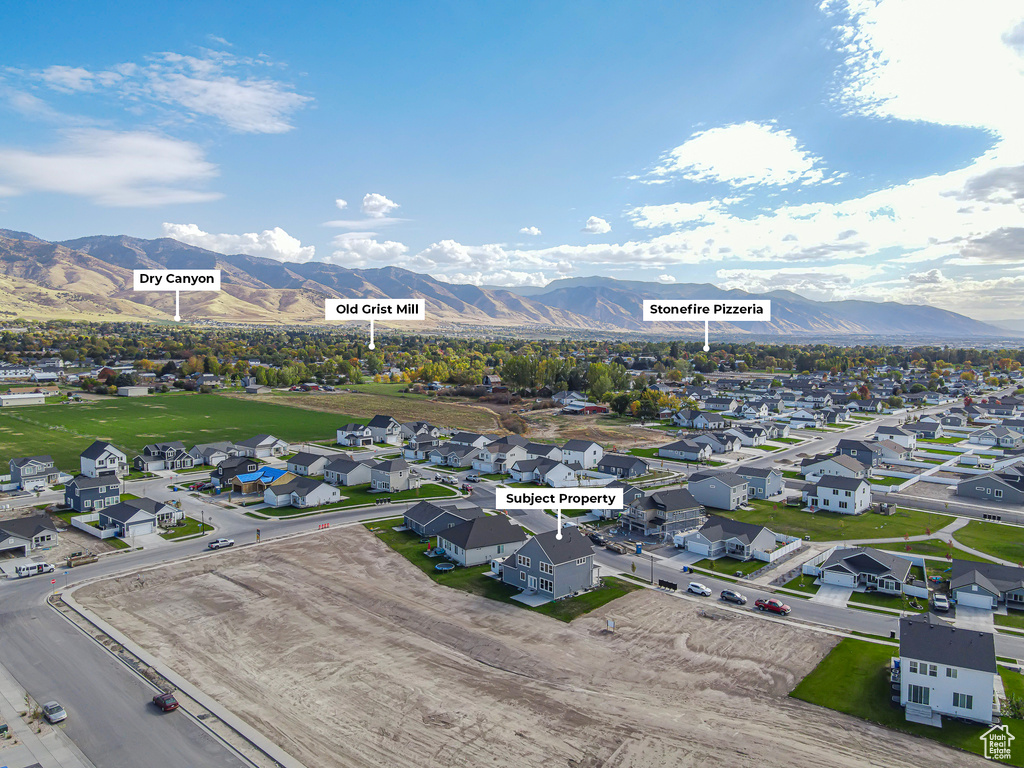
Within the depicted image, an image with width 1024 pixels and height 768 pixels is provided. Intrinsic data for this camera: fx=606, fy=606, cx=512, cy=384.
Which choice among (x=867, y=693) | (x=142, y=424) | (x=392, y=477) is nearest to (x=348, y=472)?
(x=392, y=477)

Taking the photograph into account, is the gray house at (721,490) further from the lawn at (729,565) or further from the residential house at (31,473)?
the residential house at (31,473)

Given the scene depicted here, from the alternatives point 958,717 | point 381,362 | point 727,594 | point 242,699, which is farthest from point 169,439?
point 381,362

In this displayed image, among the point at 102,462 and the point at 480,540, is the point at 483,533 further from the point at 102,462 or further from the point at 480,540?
the point at 102,462

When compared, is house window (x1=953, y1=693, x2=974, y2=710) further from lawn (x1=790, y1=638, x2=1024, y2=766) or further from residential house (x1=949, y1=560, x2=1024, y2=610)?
residential house (x1=949, y1=560, x2=1024, y2=610)

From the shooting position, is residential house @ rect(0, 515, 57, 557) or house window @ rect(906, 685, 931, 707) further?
residential house @ rect(0, 515, 57, 557)

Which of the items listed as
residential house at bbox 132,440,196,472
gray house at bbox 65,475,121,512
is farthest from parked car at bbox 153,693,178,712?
residential house at bbox 132,440,196,472

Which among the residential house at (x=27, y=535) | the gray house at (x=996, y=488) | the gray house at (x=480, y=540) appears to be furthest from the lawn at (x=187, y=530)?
the gray house at (x=996, y=488)

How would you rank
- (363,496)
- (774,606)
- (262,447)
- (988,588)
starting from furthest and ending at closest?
(262,447) < (363,496) < (988,588) < (774,606)
